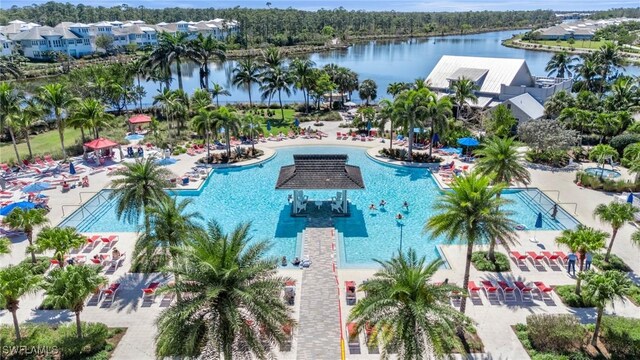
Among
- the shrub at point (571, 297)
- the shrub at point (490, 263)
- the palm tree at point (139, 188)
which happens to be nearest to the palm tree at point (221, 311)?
the palm tree at point (139, 188)

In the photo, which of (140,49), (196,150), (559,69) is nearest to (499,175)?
(196,150)

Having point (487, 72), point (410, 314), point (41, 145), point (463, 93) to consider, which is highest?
point (487, 72)

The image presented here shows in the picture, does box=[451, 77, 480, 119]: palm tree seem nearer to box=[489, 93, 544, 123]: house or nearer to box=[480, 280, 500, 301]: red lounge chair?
box=[489, 93, 544, 123]: house

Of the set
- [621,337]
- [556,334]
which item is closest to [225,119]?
[556,334]

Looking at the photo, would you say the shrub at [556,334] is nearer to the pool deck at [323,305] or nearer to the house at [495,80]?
the pool deck at [323,305]

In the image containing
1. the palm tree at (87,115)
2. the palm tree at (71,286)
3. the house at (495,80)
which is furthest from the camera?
the house at (495,80)

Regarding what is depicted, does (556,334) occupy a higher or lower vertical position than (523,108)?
lower

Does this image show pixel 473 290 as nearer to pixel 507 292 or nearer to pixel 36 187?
pixel 507 292
